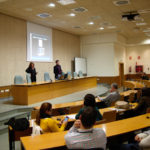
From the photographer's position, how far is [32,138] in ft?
7.30

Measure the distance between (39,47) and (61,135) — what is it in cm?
773

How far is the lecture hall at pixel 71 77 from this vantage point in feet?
7.45

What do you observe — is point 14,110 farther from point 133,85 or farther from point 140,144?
point 133,85

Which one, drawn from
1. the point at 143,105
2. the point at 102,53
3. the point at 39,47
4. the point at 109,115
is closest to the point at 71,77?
the point at 39,47

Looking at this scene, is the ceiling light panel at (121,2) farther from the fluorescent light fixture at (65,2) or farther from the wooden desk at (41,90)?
the wooden desk at (41,90)

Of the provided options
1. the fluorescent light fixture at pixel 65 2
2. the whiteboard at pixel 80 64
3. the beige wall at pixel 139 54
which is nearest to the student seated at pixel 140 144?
the fluorescent light fixture at pixel 65 2

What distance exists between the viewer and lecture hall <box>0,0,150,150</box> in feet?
7.45

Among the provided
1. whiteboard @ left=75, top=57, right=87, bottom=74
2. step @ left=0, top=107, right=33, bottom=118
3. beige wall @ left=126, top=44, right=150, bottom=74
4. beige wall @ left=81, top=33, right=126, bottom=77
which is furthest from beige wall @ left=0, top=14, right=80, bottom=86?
beige wall @ left=126, top=44, right=150, bottom=74

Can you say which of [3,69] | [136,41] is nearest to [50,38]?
[3,69]

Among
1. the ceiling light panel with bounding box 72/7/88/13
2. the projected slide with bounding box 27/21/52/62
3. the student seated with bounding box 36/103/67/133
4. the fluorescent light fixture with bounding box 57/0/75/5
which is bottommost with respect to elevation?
the student seated with bounding box 36/103/67/133

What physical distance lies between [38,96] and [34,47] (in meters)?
3.64

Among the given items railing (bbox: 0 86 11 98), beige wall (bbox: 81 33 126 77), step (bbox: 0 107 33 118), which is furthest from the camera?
beige wall (bbox: 81 33 126 77)

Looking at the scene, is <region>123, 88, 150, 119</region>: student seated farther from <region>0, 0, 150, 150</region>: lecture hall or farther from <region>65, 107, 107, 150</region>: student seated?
<region>65, 107, 107, 150</region>: student seated

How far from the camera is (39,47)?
31.1 ft
